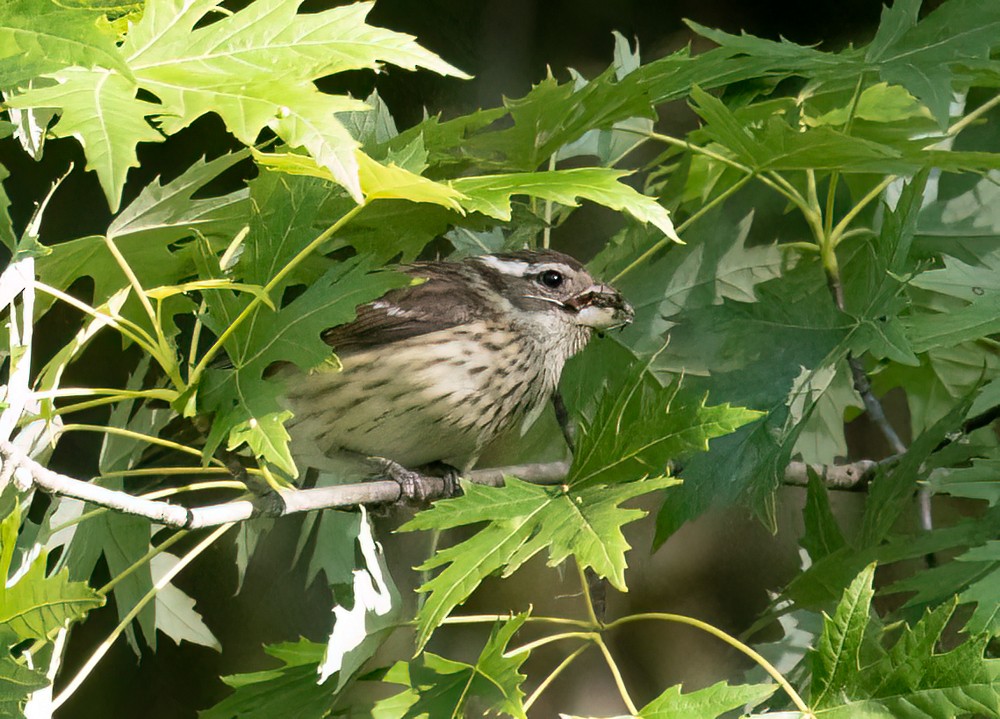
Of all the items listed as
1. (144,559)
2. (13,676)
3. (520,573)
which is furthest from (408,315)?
(520,573)

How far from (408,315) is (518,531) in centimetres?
67

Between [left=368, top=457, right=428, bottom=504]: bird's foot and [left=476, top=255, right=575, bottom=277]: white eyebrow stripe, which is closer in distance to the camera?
[left=368, top=457, right=428, bottom=504]: bird's foot

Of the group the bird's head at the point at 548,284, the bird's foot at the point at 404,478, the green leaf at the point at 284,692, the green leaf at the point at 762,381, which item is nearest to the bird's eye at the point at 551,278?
the bird's head at the point at 548,284

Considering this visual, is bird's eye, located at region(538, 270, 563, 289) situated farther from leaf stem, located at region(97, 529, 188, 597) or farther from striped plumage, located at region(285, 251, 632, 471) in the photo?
leaf stem, located at region(97, 529, 188, 597)

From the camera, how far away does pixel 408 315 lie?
1.77m

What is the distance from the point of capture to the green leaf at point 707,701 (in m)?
1.10

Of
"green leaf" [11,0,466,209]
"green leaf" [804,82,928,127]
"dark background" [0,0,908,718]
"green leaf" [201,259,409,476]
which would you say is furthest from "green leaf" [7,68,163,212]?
"dark background" [0,0,908,718]

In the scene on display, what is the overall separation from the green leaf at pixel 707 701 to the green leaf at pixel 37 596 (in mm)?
525

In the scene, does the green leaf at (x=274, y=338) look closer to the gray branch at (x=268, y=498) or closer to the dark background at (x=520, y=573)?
the gray branch at (x=268, y=498)

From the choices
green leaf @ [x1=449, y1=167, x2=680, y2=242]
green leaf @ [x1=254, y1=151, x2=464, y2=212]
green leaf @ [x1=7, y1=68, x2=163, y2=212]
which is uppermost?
green leaf @ [x1=7, y1=68, x2=163, y2=212]

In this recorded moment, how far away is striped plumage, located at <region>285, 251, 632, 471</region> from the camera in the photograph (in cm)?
170

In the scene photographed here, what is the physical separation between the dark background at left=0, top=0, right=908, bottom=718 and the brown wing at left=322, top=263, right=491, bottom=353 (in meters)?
0.62

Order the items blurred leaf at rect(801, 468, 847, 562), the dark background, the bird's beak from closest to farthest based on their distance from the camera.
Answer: blurred leaf at rect(801, 468, 847, 562) < the bird's beak < the dark background

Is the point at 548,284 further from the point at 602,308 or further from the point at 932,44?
the point at 932,44
